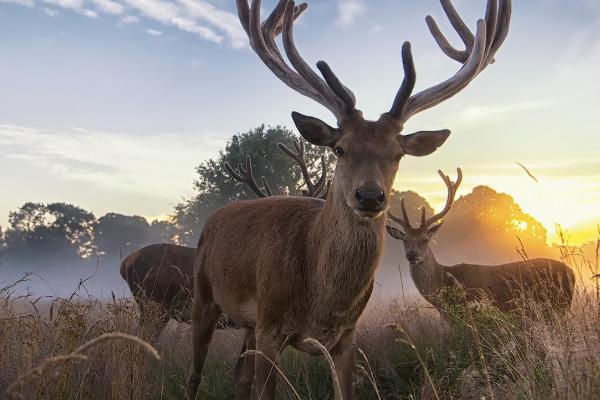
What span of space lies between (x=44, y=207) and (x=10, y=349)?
5722 centimetres

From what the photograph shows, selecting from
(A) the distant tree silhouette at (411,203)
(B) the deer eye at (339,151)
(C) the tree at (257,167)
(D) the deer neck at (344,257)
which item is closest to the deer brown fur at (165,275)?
(D) the deer neck at (344,257)

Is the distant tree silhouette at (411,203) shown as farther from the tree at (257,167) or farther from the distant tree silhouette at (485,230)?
the tree at (257,167)

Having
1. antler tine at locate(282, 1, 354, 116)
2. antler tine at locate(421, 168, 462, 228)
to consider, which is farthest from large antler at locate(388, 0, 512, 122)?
antler tine at locate(421, 168, 462, 228)

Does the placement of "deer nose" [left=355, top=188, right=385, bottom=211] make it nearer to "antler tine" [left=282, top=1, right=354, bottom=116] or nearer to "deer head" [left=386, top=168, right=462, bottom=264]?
"antler tine" [left=282, top=1, right=354, bottom=116]

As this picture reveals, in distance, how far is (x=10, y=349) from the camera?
4.80 m

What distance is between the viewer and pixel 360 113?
387 centimetres

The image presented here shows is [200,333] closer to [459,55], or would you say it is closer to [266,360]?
[266,360]

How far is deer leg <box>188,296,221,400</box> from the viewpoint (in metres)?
4.96

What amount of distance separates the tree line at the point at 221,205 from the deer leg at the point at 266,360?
2207mm

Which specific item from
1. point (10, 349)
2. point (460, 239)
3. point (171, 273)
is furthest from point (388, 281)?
point (10, 349)

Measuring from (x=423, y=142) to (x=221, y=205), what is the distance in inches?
1086

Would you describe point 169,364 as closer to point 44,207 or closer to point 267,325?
point 267,325

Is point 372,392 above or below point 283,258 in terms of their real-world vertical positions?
below

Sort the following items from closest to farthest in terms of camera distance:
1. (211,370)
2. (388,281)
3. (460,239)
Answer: (211,370) < (460,239) < (388,281)
